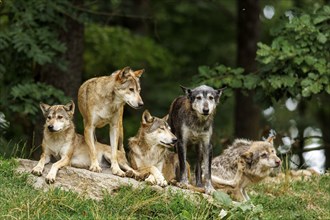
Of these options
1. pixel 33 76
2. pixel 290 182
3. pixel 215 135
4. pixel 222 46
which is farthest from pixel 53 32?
pixel 222 46

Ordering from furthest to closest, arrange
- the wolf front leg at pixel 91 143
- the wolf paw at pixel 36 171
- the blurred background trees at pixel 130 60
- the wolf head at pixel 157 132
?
the blurred background trees at pixel 130 60 < the wolf head at pixel 157 132 < the wolf front leg at pixel 91 143 < the wolf paw at pixel 36 171

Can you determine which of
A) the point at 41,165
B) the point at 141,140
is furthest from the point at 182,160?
the point at 41,165

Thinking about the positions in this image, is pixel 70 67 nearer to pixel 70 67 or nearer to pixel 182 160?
pixel 70 67

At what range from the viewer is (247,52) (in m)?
20.1

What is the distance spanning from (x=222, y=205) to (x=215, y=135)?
235 inches

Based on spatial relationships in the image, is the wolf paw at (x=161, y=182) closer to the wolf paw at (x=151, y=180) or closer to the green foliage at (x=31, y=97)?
the wolf paw at (x=151, y=180)

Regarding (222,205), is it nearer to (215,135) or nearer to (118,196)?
(118,196)

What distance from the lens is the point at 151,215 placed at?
11.0 metres

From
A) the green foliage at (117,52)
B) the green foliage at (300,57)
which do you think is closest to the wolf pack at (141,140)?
the green foliage at (300,57)

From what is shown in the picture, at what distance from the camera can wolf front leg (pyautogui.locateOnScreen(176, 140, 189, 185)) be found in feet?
39.2

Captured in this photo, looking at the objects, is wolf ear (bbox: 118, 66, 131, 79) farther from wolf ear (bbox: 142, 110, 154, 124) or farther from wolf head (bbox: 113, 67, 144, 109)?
wolf ear (bbox: 142, 110, 154, 124)

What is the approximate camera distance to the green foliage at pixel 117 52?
2055cm

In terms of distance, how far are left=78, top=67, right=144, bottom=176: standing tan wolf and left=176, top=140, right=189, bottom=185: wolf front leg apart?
0.89 m

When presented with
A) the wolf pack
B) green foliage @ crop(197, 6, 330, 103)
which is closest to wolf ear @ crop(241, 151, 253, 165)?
the wolf pack
